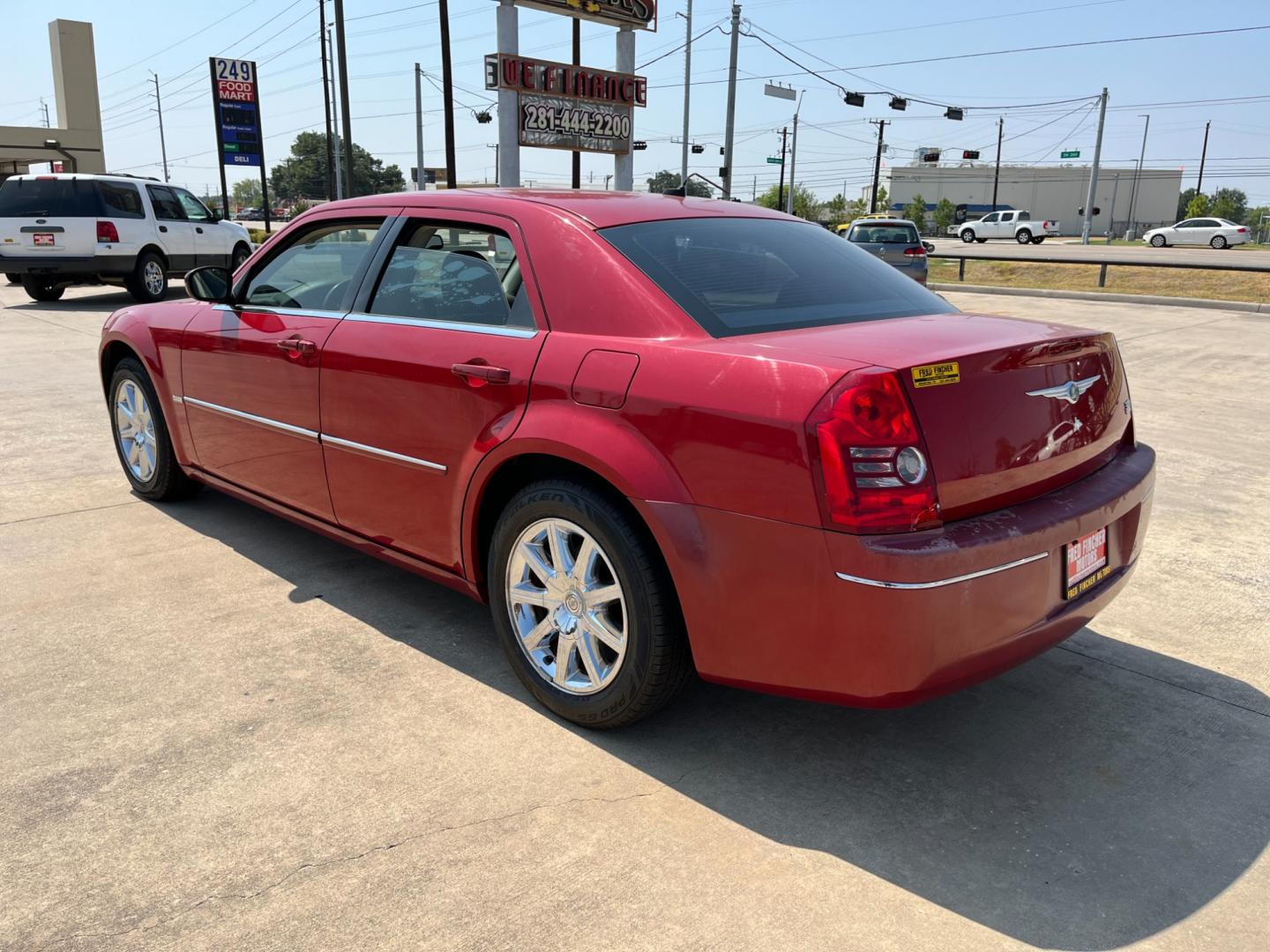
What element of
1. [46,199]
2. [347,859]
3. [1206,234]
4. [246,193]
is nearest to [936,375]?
[347,859]

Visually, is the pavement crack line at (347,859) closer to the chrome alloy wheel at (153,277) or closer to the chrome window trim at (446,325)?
the chrome window trim at (446,325)

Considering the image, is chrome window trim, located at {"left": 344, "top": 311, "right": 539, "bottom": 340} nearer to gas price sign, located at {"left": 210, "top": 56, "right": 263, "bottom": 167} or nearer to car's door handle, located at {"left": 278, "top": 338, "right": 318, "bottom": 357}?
car's door handle, located at {"left": 278, "top": 338, "right": 318, "bottom": 357}

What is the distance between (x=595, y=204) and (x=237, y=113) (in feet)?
136

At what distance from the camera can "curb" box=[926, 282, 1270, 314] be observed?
16.9 m

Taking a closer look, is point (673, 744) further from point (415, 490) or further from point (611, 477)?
point (415, 490)

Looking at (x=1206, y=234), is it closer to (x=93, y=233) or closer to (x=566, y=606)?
(x=93, y=233)

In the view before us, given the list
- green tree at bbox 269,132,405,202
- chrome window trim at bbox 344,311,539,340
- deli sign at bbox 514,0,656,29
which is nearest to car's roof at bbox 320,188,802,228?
chrome window trim at bbox 344,311,539,340

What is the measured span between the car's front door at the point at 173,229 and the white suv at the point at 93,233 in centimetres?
1

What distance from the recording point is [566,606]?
296cm

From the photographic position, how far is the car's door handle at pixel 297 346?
373 centimetres

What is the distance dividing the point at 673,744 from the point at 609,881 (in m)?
0.68

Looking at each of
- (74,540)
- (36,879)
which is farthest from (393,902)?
(74,540)

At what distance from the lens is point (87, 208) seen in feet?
49.1

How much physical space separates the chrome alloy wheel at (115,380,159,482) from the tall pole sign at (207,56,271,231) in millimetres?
36147
